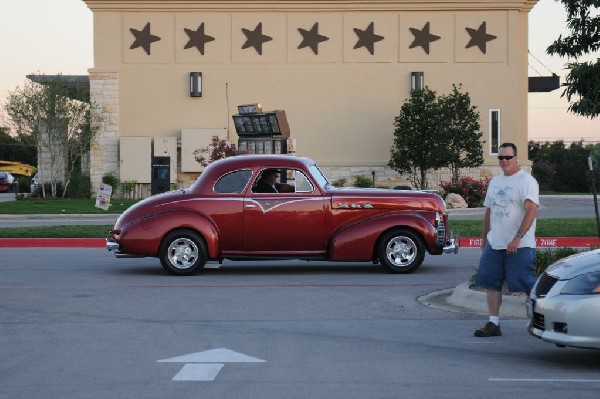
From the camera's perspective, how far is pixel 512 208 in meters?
10.9

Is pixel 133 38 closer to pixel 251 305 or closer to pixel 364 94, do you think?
pixel 364 94

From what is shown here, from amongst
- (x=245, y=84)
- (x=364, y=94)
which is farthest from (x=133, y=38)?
(x=364, y=94)

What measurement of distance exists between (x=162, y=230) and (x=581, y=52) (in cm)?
1076

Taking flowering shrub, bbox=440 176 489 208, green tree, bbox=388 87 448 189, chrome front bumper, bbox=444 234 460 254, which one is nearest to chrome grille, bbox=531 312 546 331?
chrome front bumper, bbox=444 234 460 254

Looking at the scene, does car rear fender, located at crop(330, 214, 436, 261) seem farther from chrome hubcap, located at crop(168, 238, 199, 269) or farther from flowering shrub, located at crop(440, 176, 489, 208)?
flowering shrub, located at crop(440, 176, 489, 208)

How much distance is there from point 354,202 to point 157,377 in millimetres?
8218

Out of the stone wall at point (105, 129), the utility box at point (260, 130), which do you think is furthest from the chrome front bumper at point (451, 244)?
the stone wall at point (105, 129)

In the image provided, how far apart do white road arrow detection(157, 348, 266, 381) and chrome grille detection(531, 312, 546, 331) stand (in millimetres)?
2445

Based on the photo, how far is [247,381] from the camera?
29.0 ft

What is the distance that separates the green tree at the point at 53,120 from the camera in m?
49.4

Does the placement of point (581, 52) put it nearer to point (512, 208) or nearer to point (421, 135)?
point (512, 208)

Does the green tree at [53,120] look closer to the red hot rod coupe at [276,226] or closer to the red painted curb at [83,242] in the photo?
the red painted curb at [83,242]

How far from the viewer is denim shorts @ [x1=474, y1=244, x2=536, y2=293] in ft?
35.7

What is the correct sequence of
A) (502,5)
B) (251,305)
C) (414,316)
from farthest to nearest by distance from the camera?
(502,5)
(251,305)
(414,316)
